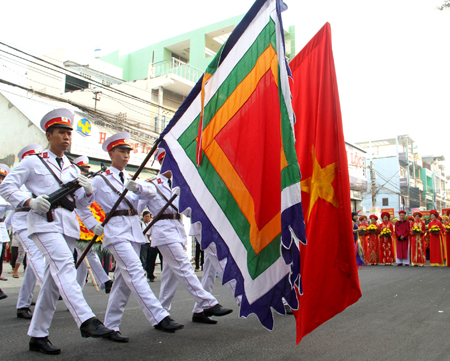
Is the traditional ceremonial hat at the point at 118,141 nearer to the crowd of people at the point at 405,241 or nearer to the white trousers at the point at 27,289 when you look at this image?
the white trousers at the point at 27,289

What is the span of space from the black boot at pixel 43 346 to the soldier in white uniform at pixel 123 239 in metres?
0.48

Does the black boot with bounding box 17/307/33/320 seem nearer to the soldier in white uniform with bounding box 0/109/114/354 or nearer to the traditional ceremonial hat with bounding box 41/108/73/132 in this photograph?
the soldier in white uniform with bounding box 0/109/114/354

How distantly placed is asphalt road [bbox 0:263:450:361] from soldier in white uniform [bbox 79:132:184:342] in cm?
25

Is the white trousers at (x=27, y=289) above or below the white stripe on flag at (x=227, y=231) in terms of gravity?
below

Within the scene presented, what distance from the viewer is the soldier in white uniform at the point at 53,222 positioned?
3374 mm

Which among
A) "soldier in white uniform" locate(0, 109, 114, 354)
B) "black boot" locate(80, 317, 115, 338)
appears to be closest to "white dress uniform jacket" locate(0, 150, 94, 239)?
"soldier in white uniform" locate(0, 109, 114, 354)

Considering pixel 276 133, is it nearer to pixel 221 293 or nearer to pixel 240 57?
pixel 240 57

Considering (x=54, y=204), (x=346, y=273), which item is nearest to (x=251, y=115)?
(x=346, y=273)

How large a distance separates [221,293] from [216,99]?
183 inches

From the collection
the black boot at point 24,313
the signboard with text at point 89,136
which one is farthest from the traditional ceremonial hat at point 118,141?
the signboard with text at point 89,136

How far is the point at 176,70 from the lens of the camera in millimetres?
24859

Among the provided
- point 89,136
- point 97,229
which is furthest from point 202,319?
point 89,136

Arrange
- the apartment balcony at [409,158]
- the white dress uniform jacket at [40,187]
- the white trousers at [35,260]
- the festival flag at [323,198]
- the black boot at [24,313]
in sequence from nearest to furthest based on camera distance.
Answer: the festival flag at [323,198], the white dress uniform jacket at [40,187], the white trousers at [35,260], the black boot at [24,313], the apartment balcony at [409,158]

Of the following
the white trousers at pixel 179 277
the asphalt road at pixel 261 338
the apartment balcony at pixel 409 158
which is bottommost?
the asphalt road at pixel 261 338
